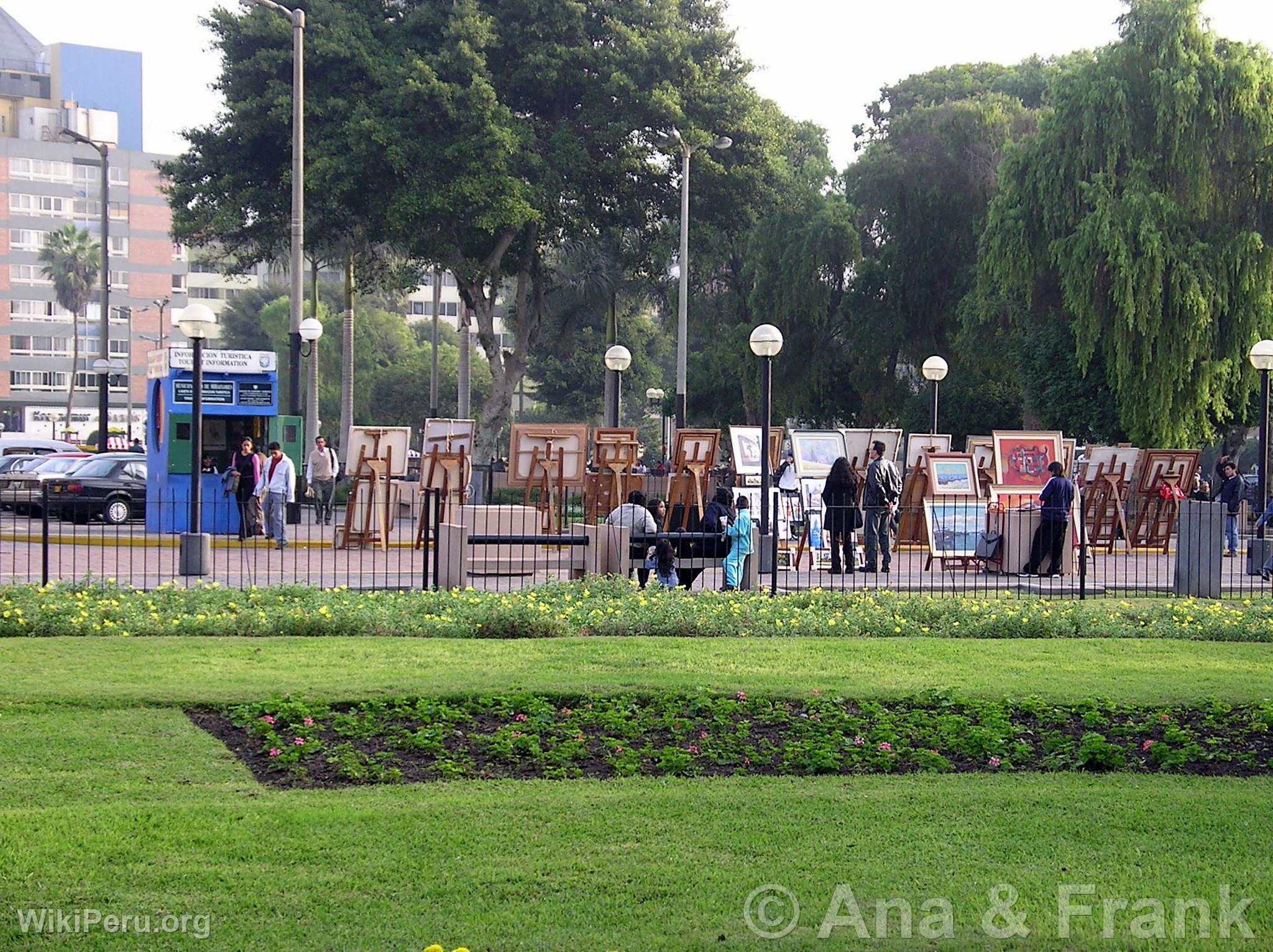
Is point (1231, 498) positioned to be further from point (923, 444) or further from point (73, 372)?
point (73, 372)

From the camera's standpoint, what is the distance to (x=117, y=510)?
90.7 ft

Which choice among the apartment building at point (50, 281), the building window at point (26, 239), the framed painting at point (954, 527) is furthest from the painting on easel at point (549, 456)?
the building window at point (26, 239)

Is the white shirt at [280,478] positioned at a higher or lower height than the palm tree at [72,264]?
lower

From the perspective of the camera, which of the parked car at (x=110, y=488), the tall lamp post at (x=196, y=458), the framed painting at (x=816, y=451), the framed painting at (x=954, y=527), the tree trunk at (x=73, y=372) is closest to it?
the tall lamp post at (x=196, y=458)

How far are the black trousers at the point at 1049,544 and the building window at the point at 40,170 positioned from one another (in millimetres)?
90614

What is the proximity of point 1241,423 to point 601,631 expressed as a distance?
2842 centimetres

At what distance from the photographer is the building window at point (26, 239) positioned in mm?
94744

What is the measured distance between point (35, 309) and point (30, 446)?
6145cm

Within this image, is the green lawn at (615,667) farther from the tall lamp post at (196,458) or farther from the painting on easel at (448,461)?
the painting on easel at (448,461)

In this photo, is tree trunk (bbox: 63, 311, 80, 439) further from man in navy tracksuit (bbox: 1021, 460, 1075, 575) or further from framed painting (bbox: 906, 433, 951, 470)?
man in navy tracksuit (bbox: 1021, 460, 1075, 575)

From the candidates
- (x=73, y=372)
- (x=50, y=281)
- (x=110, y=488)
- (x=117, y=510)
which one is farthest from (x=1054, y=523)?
(x=50, y=281)

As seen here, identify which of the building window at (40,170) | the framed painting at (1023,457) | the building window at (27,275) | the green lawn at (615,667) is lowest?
the green lawn at (615,667)

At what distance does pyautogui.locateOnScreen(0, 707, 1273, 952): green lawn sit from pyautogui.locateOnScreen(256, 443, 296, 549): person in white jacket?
1515 cm

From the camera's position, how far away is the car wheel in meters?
27.6
